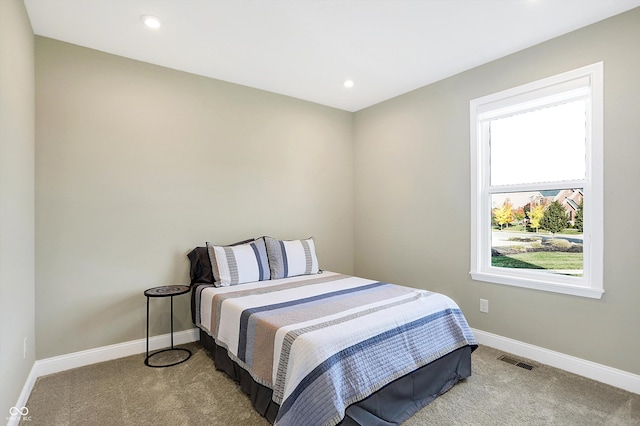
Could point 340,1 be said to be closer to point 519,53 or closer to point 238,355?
point 519,53

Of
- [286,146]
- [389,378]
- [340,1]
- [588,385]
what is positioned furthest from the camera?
[286,146]

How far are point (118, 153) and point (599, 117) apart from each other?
3.80m

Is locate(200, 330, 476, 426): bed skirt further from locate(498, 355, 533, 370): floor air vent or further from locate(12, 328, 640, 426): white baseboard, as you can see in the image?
locate(12, 328, 640, 426): white baseboard

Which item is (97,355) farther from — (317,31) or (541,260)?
(541,260)

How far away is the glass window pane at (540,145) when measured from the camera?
8.47ft

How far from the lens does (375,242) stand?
162 inches

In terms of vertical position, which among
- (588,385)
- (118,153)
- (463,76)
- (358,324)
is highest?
(463,76)

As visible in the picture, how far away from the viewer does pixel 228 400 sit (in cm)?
213

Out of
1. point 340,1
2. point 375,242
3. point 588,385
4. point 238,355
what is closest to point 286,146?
point 375,242

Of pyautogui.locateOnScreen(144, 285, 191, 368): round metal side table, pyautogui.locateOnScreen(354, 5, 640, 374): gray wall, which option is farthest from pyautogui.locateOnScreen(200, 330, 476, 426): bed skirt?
pyautogui.locateOnScreen(354, 5, 640, 374): gray wall

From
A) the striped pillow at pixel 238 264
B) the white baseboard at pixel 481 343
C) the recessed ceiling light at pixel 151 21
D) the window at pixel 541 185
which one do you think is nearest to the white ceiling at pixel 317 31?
the recessed ceiling light at pixel 151 21

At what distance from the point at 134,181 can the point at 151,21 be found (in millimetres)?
1299

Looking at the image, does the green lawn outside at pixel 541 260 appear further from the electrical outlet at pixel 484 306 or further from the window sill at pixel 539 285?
the electrical outlet at pixel 484 306

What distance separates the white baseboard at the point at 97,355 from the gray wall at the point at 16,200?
0.10m
